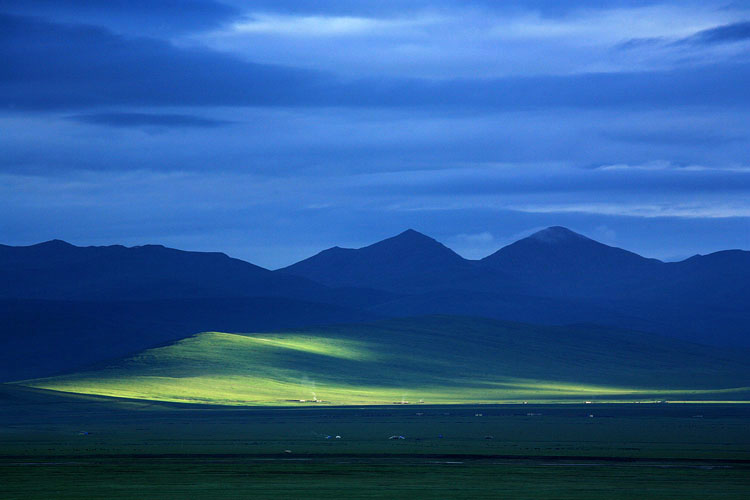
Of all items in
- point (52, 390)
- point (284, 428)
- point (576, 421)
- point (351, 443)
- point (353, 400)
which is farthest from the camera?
point (353, 400)

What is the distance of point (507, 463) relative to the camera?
83875 millimetres

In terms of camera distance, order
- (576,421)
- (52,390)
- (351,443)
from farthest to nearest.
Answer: (52,390), (576,421), (351,443)

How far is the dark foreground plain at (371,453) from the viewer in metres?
66.7

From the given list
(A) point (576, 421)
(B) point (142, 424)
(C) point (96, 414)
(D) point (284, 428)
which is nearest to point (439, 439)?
(D) point (284, 428)

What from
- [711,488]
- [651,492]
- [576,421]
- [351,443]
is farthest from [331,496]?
[576,421]

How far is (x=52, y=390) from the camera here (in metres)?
185

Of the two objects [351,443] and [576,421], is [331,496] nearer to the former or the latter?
[351,443]

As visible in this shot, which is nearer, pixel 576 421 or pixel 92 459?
pixel 92 459

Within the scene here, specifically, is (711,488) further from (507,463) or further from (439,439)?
(439,439)

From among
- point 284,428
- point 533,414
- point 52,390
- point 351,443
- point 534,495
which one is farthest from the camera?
point 52,390

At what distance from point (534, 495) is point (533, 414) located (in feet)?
300

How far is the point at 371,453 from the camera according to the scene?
9294cm

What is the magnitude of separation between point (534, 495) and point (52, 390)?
137038 millimetres

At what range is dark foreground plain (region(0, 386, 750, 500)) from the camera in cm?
6669
